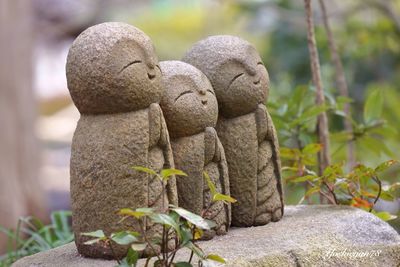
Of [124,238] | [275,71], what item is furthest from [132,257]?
[275,71]

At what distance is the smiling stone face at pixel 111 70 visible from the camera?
7.57 ft

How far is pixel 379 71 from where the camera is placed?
24.0 ft

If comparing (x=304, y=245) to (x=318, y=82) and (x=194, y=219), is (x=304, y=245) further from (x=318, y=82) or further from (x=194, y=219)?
(x=318, y=82)

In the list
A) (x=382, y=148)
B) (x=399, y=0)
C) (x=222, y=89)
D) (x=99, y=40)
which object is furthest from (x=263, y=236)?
(x=399, y=0)

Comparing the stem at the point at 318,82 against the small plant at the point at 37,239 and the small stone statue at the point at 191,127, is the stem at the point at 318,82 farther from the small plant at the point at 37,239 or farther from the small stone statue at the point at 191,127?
the small plant at the point at 37,239

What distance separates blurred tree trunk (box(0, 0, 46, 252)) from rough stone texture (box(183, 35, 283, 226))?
3.75m

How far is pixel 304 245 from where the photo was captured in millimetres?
2523

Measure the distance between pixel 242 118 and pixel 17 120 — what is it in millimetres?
4253

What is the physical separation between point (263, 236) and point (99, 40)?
89cm

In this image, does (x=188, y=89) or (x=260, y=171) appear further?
(x=260, y=171)

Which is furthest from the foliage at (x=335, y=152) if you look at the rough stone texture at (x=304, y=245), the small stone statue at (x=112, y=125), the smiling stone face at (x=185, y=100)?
the small stone statue at (x=112, y=125)

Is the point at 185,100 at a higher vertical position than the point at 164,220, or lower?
higher

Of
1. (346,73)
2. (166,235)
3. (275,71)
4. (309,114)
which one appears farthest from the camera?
(275,71)

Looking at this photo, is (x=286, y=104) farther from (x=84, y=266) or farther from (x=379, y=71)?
(x=379, y=71)
